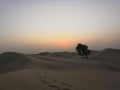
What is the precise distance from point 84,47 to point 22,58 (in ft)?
53.9

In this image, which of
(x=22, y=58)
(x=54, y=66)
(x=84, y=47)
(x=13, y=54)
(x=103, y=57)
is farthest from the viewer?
(x=103, y=57)

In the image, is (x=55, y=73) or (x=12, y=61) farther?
(x=12, y=61)

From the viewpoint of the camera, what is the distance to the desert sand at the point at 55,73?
11596mm

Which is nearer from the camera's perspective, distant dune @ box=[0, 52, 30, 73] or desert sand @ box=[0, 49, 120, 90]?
desert sand @ box=[0, 49, 120, 90]

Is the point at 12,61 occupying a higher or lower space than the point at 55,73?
higher

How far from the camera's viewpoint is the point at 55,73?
18.5 m

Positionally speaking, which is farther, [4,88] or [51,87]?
[51,87]

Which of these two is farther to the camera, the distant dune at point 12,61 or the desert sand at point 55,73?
the distant dune at point 12,61

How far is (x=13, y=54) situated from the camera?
3325cm

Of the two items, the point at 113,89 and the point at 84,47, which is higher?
the point at 84,47

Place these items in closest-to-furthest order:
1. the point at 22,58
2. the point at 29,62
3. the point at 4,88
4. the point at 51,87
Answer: the point at 4,88
the point at 51,87
the point at 29,62
the point at 22,58

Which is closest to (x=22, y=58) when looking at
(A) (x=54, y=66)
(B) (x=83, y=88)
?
(A) (x=54, y=66)

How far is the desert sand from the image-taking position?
38.0 ft

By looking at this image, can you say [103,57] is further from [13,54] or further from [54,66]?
[54,66]
